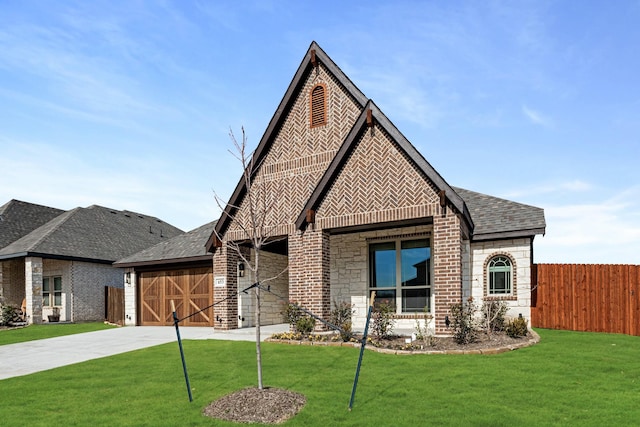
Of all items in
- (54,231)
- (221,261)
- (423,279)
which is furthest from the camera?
(54,231)

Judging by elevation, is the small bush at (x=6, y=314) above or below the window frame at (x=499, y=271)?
below

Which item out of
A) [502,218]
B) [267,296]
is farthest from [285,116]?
[502,218]

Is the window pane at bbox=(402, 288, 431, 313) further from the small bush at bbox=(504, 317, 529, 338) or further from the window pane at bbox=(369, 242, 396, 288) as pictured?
the small bush at bbox=(504, 317, 529, 338)

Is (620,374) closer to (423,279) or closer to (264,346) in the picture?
(423,279)

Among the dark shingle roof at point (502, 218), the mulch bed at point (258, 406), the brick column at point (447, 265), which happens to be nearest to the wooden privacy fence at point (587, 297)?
the dark shingle roof at point (502, 218)

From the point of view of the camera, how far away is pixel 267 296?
61.4 ft

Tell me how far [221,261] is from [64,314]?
499 inches

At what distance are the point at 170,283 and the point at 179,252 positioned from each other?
58.9 inches

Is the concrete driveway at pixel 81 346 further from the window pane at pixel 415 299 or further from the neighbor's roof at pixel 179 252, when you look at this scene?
the window pane at pixel 415 299

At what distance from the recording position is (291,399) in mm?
7055

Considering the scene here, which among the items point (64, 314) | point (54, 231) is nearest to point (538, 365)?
point (64, 314)

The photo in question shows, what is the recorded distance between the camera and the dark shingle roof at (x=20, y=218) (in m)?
27.2

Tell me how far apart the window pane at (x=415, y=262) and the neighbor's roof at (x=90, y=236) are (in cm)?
1776

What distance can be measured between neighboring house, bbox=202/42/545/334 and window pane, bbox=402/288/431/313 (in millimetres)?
33
